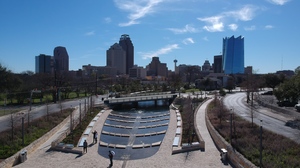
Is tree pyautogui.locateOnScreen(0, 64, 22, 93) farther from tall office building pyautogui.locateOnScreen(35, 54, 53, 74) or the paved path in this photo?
tall office building pyautogui.locateOnScreen(35, 54, 53, 74)

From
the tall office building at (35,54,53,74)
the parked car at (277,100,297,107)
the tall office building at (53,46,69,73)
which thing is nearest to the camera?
the parked car at (277,100,297,107)

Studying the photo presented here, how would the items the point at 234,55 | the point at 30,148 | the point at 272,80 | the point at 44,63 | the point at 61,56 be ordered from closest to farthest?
the point at 30,148 → the point at 272,80 → the point at 44,63 → the point at 61,56 → the point at 234,55

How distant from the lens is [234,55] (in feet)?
620

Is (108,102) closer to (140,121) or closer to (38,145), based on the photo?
(140,121)

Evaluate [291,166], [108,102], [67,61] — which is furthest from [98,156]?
[67,61]

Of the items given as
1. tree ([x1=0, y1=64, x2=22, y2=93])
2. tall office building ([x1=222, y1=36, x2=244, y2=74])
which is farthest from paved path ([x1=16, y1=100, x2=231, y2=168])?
tall office building ([x1=222, y1=36, x2=244, y2=74])

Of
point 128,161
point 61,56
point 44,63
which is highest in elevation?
point 61,56

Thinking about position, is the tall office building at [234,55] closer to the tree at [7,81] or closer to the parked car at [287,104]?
the parked car at [287,104]

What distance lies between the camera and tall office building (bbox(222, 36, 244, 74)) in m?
187

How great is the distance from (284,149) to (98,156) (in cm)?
1313

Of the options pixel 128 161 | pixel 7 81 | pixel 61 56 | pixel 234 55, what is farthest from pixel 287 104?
pixel 61 56

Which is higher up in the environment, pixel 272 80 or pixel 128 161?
pixel 272 80

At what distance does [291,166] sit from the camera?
Answer: 13195 millimetres

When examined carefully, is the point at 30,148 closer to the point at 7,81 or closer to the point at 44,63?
the point at 7,81
